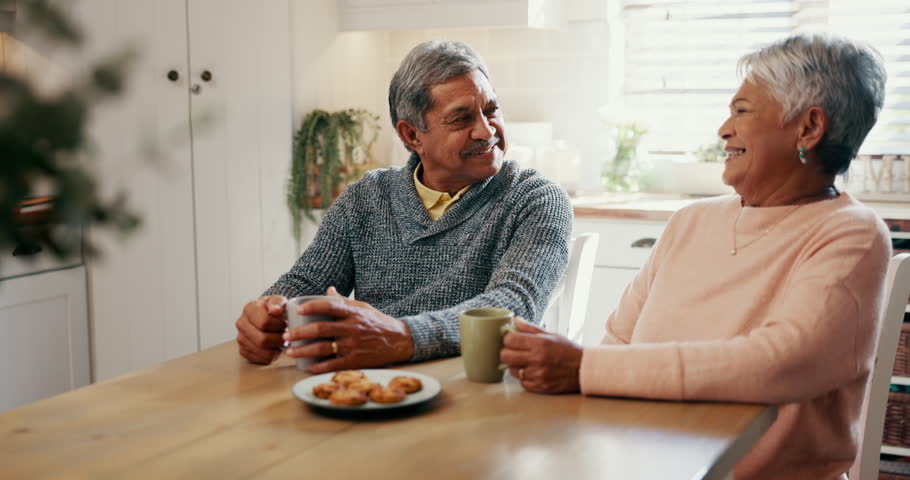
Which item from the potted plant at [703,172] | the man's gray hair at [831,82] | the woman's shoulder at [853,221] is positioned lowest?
the potted plant at [703,172]

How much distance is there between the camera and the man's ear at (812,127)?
1447mm

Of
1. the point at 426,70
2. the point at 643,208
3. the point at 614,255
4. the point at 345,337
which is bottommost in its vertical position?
the point at 614,255

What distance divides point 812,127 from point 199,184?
2.21 metres

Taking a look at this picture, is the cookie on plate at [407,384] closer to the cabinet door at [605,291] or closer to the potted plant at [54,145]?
the potted plant at [54,145]

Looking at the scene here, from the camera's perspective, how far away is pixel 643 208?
312cm

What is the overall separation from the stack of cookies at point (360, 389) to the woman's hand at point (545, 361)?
143mm

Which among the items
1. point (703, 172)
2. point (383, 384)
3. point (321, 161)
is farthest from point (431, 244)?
point (703, 172)

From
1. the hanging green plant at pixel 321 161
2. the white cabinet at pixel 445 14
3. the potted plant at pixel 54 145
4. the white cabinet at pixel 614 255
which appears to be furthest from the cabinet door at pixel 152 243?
the potted plant at pixel 54 145

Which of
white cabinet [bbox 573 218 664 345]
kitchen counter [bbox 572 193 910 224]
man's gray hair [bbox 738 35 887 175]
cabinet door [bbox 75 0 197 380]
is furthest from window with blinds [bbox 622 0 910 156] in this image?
man's gray hair [bbox 738 35 887 175]

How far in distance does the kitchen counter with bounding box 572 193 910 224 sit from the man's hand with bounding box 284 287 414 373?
1.67 meters

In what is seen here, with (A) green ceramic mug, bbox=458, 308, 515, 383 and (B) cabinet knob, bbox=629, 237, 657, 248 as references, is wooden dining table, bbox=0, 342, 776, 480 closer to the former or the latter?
(A) green ceramic mug, bbox=458, 308, 515, 383

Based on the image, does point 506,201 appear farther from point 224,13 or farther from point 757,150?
point 224,13

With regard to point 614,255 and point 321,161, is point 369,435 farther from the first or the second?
point 321,161

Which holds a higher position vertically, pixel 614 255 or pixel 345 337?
pixel 345 337
